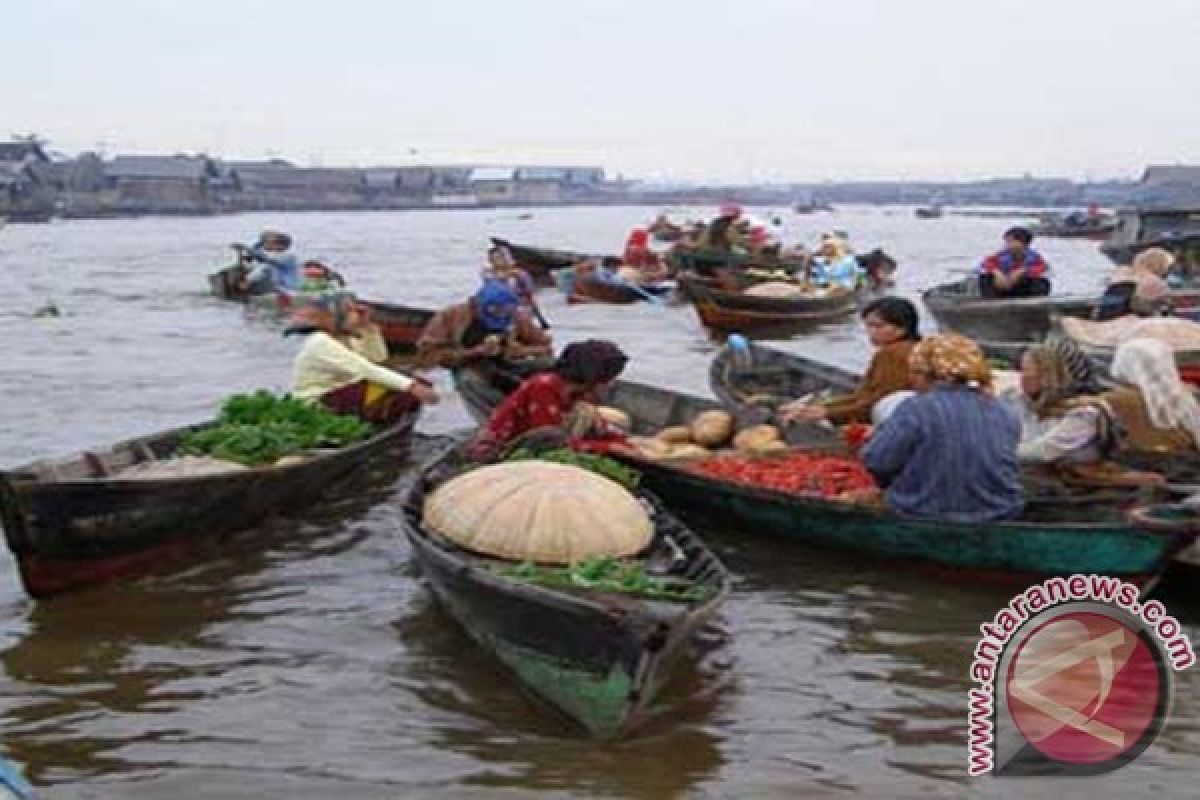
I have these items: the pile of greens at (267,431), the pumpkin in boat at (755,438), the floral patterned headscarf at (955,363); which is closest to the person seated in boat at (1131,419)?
the floral patterned headscarf at (955,363)

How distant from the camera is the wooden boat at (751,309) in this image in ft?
75.5

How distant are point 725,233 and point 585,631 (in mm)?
21236

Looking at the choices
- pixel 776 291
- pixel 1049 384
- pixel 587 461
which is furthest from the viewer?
pixel 776 291

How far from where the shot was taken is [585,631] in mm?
5672

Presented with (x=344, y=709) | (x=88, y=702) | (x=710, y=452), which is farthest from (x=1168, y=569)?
(x=88, y=702)

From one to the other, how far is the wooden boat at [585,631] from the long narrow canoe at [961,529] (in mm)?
1671

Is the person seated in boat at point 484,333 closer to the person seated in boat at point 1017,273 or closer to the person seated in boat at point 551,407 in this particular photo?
the person seated in boat at point 551,407

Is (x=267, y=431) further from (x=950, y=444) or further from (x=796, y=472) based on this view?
(x=950, y=444)

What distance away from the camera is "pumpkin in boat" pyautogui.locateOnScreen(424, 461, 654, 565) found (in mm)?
6578

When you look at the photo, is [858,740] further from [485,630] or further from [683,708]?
[485,630]

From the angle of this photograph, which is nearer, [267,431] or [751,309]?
[267,431]

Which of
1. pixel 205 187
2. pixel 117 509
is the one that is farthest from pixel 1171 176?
pixel 117 509

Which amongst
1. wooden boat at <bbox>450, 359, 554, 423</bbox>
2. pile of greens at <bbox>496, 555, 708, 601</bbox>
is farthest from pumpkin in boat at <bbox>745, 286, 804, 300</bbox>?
pile of greens at <bbox>496, 555, 708, 601</bbox>

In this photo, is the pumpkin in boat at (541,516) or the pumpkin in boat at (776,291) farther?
the pumpkin in boat at (776,291)
